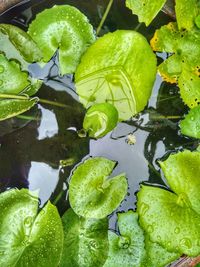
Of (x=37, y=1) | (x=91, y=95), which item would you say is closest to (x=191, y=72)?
(x=91, y=95)

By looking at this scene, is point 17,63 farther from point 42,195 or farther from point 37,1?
point 42,195

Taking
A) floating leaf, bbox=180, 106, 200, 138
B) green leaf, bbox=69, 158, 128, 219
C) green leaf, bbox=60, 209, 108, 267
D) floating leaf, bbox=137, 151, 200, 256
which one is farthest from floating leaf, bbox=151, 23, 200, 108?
green leaf, bbox=60, 209, 108, 267

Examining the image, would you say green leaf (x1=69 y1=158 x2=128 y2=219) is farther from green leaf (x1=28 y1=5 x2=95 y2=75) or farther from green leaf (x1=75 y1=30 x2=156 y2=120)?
green leaf (x1=28 y1=5 x2=95 y2=75)

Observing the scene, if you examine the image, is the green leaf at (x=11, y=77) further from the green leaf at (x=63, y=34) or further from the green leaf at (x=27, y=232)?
the green leaf at (x=27, y=232)

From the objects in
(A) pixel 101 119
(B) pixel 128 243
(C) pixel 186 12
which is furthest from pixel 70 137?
(C) pixel 186 12

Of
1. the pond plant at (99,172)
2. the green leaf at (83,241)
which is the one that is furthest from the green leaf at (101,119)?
the green leaf at (83,241)

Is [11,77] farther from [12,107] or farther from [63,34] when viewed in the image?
[63,34]
